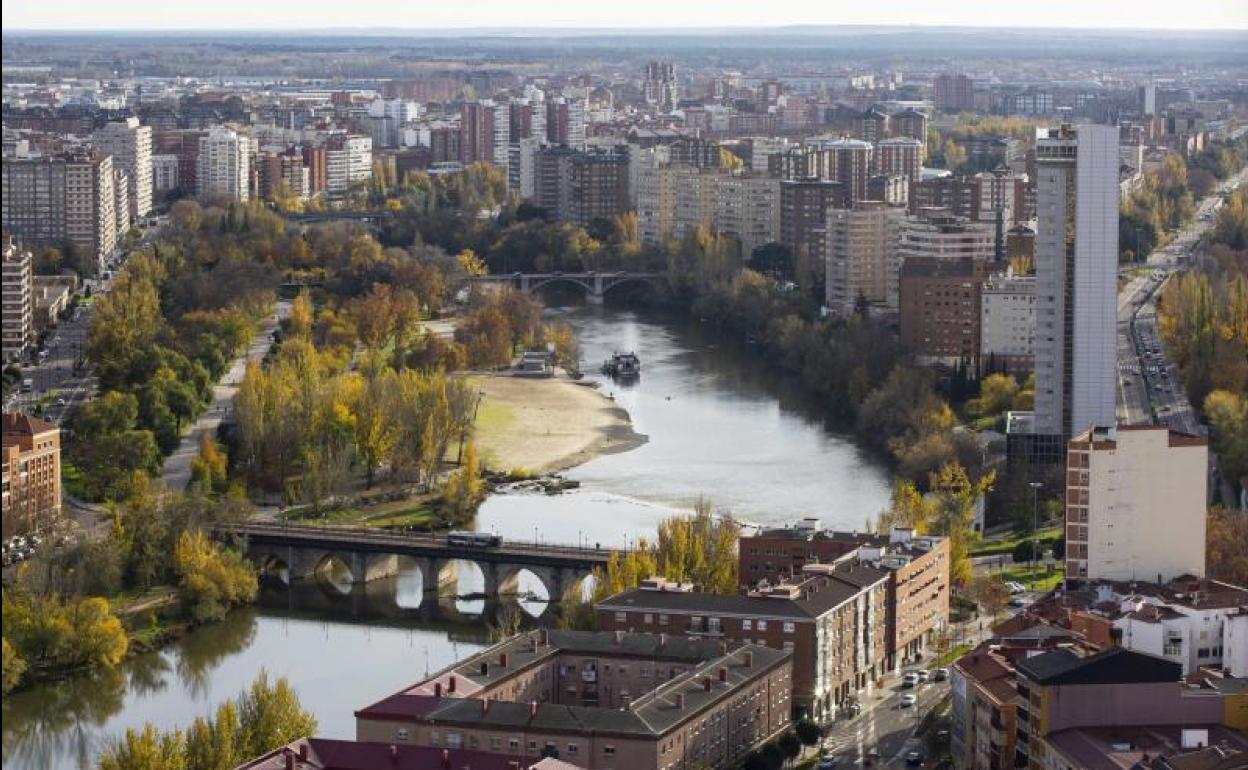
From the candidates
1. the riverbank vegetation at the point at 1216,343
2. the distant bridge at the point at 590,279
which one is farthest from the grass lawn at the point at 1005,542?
the distant bridge at the point at 590,279

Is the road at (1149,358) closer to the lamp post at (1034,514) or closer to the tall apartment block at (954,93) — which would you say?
the lamp post at (1034,514)

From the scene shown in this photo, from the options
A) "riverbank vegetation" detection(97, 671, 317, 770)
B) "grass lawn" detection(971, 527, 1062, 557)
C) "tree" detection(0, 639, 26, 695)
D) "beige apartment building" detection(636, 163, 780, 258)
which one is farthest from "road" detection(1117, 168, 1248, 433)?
"riverbank vegetation" detection(97, 671, 317, 770)

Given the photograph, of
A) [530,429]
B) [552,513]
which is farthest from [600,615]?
[530,429]

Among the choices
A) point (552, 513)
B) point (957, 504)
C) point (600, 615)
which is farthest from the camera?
point (552, 513)

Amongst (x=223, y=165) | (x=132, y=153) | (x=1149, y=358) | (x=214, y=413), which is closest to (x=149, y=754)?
(x=214, y=413)

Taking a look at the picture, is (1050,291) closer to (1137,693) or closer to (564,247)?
(1137,693)

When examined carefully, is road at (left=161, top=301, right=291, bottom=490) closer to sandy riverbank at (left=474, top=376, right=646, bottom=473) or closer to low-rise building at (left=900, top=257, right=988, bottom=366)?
sandy riverbank at (left=474, top=376, right=646, bottom=473)
